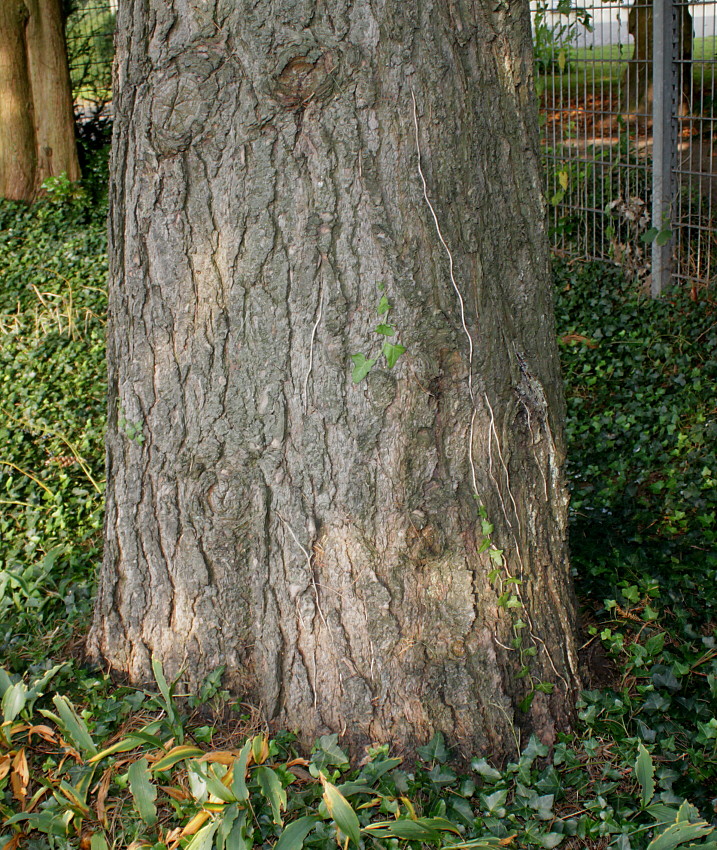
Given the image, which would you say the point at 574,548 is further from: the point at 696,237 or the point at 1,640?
the point at 696,237

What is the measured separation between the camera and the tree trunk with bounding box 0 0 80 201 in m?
8.48

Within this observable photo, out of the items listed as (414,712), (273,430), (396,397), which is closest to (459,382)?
(396,397)

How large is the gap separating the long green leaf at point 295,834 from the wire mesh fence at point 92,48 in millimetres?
11010

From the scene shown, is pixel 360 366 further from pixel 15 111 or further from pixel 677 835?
pixel 15 111

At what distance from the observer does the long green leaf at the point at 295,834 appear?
1968mm

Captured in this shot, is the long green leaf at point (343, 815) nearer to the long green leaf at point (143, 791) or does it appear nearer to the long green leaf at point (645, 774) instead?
the long green leaf at point (143, 791)

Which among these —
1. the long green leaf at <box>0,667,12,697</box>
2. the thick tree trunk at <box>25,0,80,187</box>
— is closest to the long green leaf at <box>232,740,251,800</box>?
the long green leaf at <box>0,667,12,697</box>

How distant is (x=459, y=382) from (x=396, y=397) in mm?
176

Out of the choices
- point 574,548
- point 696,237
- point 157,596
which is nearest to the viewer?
point 157,596

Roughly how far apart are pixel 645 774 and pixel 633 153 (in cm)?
517

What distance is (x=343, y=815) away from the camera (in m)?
1.94

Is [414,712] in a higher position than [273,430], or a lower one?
lower

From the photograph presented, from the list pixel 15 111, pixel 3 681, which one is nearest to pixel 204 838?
pixel 3 681

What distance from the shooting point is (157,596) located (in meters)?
2.51
